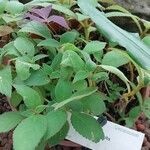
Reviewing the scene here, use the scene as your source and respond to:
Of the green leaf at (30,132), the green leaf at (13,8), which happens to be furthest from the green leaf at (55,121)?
the green leaf at (13,8)

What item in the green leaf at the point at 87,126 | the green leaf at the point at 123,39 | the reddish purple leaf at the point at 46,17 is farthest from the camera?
the reddish purple leaf at the point at 46,17

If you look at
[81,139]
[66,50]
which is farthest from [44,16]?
[81,139]

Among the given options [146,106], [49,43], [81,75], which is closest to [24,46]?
[49,43]

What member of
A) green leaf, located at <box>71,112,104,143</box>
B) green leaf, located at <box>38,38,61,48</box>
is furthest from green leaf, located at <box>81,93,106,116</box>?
green leaf, located at <box>38,38,61,48</box>

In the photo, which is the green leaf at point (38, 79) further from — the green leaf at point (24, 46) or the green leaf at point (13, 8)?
the green leaf at point (13, 8)

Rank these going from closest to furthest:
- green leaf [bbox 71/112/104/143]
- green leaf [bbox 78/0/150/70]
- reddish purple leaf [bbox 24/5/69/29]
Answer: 1. green leaf [bbox 78/0/150/70]
2. green leaf [bbox 71/112/104/143]
3. reddish purple leaf [bbox 24/5/69/29]

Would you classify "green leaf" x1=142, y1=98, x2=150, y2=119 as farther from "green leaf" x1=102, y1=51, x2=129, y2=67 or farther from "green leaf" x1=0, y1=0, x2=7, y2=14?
"green leaf" x1=0, y1=0, x2=7, y2=14

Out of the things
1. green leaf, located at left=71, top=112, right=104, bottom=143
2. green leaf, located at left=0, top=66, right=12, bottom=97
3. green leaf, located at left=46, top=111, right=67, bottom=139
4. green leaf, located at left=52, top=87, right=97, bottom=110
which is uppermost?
green leaf, located at left=52, top=87, right=97, bottom=110
